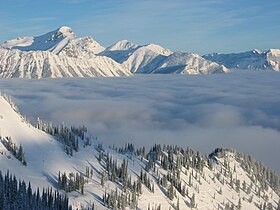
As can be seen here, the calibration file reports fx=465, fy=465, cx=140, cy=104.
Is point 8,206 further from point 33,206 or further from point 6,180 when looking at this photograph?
point 6,180

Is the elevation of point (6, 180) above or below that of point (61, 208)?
above

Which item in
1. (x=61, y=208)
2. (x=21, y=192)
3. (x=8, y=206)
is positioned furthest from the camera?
(x=61, y=208)

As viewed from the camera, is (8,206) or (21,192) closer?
(8,206)

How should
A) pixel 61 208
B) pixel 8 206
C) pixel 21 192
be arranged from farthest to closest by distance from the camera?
pixel 61 208 < pixel 21 192 < pixel 8 206

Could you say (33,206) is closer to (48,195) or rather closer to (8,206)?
(8,206)

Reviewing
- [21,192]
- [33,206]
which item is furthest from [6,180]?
[33,206]

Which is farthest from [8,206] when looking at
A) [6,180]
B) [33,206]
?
[6,180]

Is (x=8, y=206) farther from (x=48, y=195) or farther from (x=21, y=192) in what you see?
(x=48, y=195)

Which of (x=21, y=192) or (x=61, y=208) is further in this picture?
(x=61, y=208)
